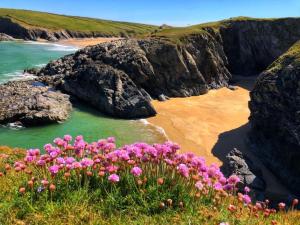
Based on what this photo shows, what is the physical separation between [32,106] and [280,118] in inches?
914

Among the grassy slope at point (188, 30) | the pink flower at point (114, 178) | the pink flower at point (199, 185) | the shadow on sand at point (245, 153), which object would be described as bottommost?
the shadow on sand at point (245, 153)

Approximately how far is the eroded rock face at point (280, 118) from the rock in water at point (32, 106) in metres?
18.6

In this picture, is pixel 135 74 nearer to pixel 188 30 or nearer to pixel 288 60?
pixel 188 30

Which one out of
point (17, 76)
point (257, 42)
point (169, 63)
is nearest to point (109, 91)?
point (169, 63)

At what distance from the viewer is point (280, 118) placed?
28969 mm

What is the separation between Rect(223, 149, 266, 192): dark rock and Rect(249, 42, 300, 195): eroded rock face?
1.90m

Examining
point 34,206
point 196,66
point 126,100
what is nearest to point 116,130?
point 126,100

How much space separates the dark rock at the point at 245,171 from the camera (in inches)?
978

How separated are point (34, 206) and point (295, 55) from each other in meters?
27.5

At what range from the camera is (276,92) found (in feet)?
99.1

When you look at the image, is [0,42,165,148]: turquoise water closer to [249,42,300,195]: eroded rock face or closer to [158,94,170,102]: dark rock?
[249,42,300,195]: eroded rock face

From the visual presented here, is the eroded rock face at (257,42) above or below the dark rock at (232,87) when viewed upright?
above

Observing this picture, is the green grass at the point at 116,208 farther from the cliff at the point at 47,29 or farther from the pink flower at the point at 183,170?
the cliff at the point at 47,29

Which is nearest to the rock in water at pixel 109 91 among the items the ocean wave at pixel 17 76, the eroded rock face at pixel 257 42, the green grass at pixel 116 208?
the ocean wave at pixel 17 76
